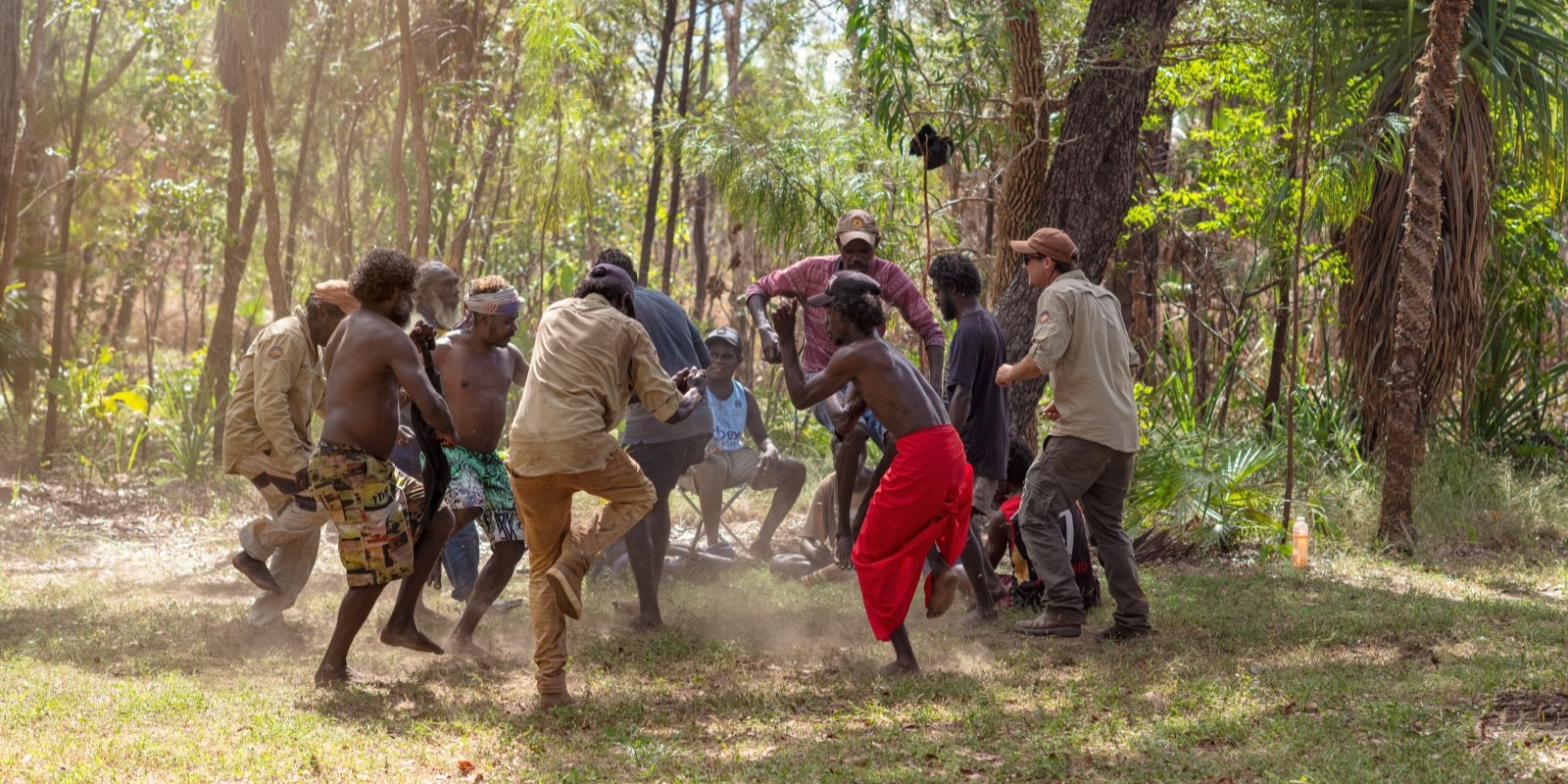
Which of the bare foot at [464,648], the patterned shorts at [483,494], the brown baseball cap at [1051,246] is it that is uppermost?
the brown baseball cap at [1051,246]

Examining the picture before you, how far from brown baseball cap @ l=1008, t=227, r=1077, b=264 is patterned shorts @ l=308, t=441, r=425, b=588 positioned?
2923mm

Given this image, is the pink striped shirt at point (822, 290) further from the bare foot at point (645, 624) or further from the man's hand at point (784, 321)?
the bare foot at point (645, 624)

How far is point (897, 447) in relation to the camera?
5.61 metres

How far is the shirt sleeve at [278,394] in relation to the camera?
6.21 m

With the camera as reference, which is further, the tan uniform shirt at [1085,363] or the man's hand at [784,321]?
the tan uniform shirt at [1085,363]

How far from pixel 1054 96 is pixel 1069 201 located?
129 centimetres

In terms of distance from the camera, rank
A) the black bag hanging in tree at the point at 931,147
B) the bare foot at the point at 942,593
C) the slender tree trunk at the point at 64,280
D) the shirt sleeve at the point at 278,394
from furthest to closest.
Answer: the slender tree trunk at the point at 64,280 < the black bag hanging in tree at the point at 931,147 < the shirt sleeve at the point at 278,394 < the bare foot at the point at 942,593

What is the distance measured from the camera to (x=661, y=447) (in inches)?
267

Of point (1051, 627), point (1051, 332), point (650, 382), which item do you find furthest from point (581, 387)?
point (1051, 627)

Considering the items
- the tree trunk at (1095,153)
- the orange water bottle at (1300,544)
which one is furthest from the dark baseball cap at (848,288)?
the orange water bottle at (1300,544)

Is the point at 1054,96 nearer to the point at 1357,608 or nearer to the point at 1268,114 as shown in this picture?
the point at 1268,114

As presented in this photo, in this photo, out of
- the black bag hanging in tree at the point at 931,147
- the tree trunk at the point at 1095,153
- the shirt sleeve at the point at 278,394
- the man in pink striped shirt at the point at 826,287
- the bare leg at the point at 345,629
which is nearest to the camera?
the bare leg at the point at 345,629

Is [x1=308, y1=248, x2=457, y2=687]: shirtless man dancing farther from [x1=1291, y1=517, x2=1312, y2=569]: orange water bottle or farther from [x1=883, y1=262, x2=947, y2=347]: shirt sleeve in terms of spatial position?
[x1=1291, y1=517, x2=1312, y2=569]: orange water bottle

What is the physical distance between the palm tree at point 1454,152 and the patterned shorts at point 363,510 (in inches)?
260
